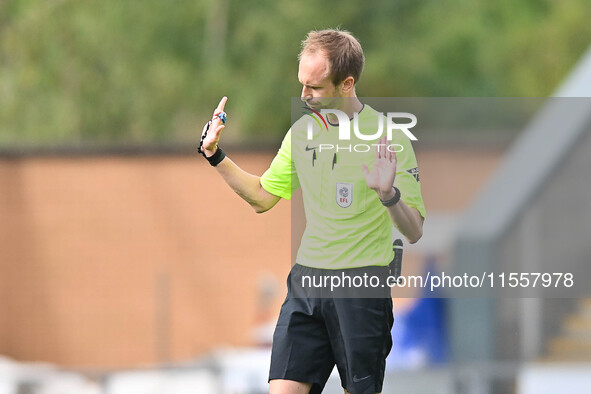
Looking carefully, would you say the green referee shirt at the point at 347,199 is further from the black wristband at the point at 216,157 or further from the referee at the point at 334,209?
the black wristband at the point at 216,157

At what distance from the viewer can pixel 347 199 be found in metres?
3.21

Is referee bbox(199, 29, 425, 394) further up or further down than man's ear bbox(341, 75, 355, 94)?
further down

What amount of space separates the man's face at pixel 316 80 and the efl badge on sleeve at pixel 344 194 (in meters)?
0.23

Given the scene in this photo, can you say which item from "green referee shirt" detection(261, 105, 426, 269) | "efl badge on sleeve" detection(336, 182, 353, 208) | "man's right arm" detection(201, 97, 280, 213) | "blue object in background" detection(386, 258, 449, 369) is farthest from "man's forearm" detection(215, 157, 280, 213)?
"blue object in background" detection(386, 258, 449, 369)

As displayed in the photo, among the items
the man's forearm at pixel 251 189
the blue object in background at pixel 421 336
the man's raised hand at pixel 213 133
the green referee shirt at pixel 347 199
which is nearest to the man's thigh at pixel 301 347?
the green referee shirt at pixel 347 199

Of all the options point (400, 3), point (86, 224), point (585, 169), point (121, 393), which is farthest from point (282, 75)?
point (121, 393)

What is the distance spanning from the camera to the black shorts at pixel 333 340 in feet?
10.7

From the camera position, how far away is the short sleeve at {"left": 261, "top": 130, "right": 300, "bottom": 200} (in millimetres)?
3316

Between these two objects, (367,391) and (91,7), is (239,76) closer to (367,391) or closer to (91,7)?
(91,7)

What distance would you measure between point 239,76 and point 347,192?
2350cm

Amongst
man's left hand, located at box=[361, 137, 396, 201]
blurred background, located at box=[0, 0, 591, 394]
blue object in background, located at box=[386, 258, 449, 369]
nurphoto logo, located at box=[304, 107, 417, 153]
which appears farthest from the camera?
blurred background, located at box=[0, 0, 591, 394]

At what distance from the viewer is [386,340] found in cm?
329

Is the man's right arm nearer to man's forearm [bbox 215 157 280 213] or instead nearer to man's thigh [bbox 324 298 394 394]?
man's forearm [bbox 215 157 280 213]

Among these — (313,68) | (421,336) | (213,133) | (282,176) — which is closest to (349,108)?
(313,68)
